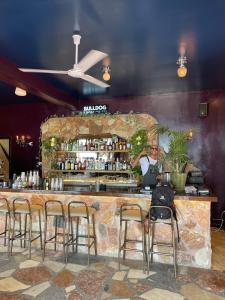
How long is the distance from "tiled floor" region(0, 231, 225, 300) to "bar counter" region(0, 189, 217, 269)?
0.57 feet

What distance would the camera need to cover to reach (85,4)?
264cm

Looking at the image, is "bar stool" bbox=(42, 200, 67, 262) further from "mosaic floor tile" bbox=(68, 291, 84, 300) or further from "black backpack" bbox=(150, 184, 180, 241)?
"black backpack" bbox=(150, 184, 180, 241)

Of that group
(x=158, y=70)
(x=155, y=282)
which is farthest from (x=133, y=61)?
(x=155, y=282)

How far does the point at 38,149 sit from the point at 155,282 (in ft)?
17.0

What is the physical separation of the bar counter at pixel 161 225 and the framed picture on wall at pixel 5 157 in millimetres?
3596

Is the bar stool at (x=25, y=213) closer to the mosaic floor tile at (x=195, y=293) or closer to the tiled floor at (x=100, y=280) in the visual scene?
the tiled floor at (x=100, y=280)

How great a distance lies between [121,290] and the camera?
122 inches

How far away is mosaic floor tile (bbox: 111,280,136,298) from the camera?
9.88 ft

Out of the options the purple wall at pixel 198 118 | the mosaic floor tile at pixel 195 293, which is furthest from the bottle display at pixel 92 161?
the mosaic floor tile at pixel 195 293

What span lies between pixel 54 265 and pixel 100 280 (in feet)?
2.70

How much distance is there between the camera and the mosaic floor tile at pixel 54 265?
3.66m

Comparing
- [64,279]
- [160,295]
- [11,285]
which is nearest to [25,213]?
[11,285]

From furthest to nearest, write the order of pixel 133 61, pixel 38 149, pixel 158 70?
pixel 38 149 < pixel 158 70 < pixel 133 61

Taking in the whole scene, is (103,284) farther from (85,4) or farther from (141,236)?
(85,4)
